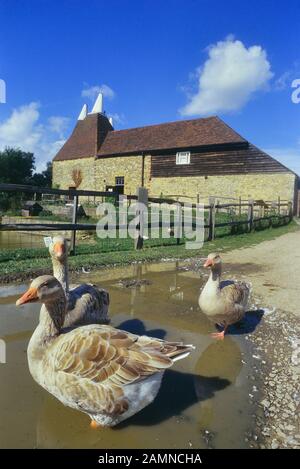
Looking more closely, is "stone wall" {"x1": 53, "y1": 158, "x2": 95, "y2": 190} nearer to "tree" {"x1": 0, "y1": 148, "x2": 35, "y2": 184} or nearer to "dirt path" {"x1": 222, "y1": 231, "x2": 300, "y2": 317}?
"tree" {"x1": 0, "y1": 148, "x2": 35, "y2": 184}

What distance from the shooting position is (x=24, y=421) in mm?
2695

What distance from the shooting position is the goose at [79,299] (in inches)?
146

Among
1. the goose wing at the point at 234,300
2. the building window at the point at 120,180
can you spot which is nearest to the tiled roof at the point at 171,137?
Result: the building window at the point at 120,180

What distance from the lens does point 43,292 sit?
287cm

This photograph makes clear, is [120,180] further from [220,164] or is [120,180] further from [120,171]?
[220,164]

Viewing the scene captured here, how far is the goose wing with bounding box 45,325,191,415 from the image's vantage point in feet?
8.34

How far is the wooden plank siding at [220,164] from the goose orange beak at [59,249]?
1021 inches

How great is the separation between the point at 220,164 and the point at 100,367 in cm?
2950

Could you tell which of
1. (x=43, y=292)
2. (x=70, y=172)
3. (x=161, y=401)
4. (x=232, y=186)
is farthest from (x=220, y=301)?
(x=70, y=172)

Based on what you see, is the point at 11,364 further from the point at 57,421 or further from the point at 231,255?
the point at 231,255

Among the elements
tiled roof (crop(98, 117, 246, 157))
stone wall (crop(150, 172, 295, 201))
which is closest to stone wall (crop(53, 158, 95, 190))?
tiled roof (crop(98, 117, 246, 157))

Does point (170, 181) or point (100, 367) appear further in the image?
point (170, 181)

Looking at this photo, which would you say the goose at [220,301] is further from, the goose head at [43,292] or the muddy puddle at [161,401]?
the goose head at [43,292]

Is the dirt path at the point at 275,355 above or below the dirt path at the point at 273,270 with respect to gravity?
below
